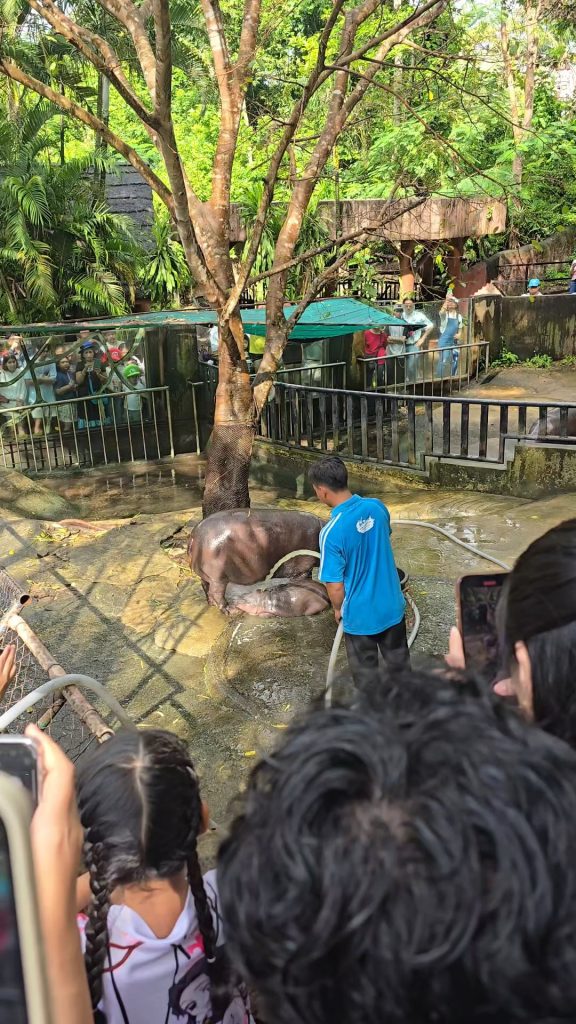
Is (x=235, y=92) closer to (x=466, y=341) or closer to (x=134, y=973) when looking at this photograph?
(x=134, y=973)

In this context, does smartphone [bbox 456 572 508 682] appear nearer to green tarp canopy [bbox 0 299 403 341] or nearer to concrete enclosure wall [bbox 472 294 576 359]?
green tarp canopy [bbox 0 299 403 341]

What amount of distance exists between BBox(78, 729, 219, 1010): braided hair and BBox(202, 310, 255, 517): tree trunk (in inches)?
210

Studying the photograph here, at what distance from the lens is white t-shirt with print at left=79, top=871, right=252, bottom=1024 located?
54.3 inches

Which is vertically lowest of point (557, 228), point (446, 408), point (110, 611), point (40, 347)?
point (110, 611)

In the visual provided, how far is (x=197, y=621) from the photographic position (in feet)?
18.6

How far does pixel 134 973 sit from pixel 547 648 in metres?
0.94

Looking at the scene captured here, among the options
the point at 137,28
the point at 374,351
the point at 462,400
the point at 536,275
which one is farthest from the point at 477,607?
the point at 536,275

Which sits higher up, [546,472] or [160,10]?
[160,10]

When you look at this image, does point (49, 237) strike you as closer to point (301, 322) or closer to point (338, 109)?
point (301, 322)

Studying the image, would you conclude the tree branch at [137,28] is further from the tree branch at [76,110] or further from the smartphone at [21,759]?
the smartphone at [21,759]

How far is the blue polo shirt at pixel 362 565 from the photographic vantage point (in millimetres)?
3691

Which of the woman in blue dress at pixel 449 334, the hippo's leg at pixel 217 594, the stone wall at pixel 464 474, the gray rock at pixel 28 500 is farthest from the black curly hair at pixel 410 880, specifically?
the woman in blue dress at pixel 449 334

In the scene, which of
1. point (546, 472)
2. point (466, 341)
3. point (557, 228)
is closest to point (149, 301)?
point (466, 341)

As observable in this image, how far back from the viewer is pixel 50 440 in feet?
33.1
